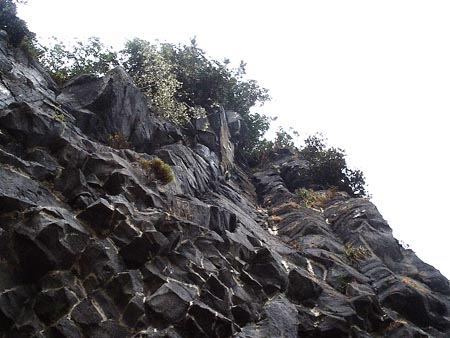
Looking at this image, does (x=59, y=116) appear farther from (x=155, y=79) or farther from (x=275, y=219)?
(x=275, y=219)

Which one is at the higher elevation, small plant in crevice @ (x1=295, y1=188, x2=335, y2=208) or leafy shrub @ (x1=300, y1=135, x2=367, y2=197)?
leafy shrub @ (x1=300, y1=135, x2=367, y2=197)

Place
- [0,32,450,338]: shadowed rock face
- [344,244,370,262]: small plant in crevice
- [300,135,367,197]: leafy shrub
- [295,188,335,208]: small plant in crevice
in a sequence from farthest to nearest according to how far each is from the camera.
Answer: [300,135,367,197]: leafy shrub, [295,188,335,208]: small plant in crevice, [344,244,370,262]: small plant in crevice, [0,32,450,338]: shadowed rock face

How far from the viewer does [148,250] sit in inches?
516

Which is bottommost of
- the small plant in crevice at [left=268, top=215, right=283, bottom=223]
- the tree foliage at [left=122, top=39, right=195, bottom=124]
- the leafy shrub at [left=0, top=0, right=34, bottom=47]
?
the leafy shrub at [left=0, top=0, right=34, bottom=47]

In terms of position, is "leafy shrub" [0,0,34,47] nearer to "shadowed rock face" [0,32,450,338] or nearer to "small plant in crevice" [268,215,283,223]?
"shadowed rock face" [0,32,450,338]

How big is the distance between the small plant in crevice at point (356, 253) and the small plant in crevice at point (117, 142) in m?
11.8

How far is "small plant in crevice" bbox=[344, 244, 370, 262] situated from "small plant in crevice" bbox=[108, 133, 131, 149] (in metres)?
11.8

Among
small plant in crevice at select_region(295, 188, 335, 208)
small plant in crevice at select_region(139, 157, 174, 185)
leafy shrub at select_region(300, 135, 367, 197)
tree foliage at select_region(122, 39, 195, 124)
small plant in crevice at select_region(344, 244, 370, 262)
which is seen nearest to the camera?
small plant in crevice at select_region(139, 157, 174, 185)

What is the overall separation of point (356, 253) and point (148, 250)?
12.4 metres

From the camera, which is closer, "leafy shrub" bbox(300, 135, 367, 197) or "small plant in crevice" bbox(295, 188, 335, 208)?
"small plant in crevice" bbox(295, 188, 335, 208)

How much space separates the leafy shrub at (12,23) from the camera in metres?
20.1

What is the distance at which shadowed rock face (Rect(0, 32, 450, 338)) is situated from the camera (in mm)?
11086

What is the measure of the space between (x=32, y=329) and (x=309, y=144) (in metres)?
31.1

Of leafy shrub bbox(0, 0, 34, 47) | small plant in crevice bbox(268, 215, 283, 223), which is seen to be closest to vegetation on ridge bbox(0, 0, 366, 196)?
leafy shrub bbox(0, 0, 34, 47)
